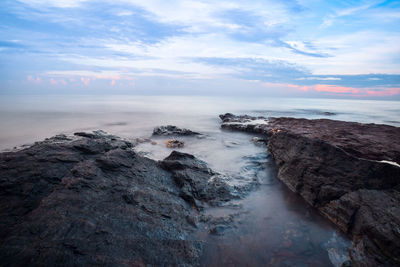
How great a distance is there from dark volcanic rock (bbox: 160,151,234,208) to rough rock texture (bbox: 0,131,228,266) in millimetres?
63

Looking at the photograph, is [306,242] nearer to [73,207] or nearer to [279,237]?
[279,237]

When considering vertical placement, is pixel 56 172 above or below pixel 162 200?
above

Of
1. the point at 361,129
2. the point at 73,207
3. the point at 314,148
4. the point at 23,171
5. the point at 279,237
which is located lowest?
the point at 279,237

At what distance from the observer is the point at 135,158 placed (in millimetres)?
5977

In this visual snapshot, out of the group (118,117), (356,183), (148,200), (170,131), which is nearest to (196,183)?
(148,200)

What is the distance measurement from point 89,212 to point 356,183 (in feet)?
18.9

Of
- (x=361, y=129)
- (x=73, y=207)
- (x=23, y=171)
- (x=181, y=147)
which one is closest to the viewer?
(x=73, y=207)

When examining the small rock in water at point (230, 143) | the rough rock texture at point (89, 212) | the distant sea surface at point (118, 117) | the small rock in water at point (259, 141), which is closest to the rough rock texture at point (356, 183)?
the rough rock texture at point (89, 212)

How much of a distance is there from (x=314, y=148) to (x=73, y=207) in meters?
6.52

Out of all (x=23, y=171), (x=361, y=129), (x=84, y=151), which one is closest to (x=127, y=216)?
(x=23, y=171)

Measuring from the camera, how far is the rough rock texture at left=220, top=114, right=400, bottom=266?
11.8 ft

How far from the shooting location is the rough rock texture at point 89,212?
2.75 m

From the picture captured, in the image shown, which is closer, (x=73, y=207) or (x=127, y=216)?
(x=73, y=207)

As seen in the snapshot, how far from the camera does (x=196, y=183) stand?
5941mm
